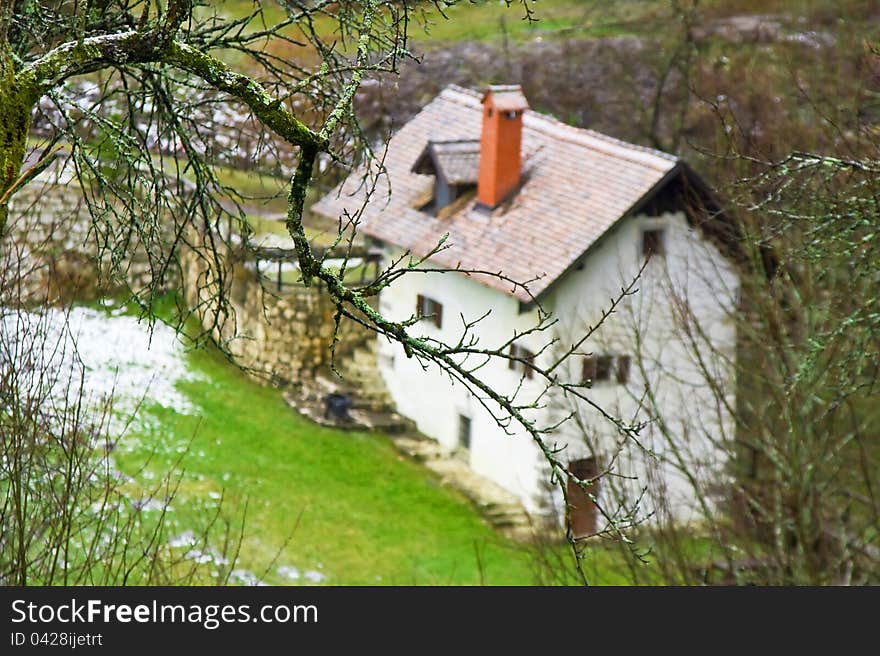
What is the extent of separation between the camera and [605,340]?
1922 centimetres

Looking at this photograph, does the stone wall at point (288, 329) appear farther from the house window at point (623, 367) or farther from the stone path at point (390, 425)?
the house window at point (623, 367)

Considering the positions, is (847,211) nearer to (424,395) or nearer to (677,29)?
(424,395)

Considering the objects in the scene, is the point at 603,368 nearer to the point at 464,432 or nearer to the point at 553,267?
the point at 553,267

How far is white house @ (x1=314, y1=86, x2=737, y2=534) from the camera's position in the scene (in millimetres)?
19578

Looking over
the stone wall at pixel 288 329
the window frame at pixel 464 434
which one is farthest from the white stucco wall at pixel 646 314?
the stone wall at pixel 288 329

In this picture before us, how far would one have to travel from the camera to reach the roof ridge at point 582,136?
20453 millimetres

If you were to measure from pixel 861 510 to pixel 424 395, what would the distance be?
685cm

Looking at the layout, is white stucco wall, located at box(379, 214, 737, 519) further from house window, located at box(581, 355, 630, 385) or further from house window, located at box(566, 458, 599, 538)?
house window, located at box(566, 458, 599, 538)

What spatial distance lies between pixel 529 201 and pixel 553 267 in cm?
198

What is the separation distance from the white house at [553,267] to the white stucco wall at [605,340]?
0.03 metres

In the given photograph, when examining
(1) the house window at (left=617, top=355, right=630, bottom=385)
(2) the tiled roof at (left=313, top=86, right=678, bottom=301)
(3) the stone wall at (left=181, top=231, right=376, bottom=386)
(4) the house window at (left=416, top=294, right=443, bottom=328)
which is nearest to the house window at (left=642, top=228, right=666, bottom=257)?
(2) the tiled roof at (left=313, top=86, right=678, bottom=301)

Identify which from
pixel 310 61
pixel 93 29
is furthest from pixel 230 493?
pixel 93 29

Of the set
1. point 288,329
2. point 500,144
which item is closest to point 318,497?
point 288,329

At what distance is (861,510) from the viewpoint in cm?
2039
